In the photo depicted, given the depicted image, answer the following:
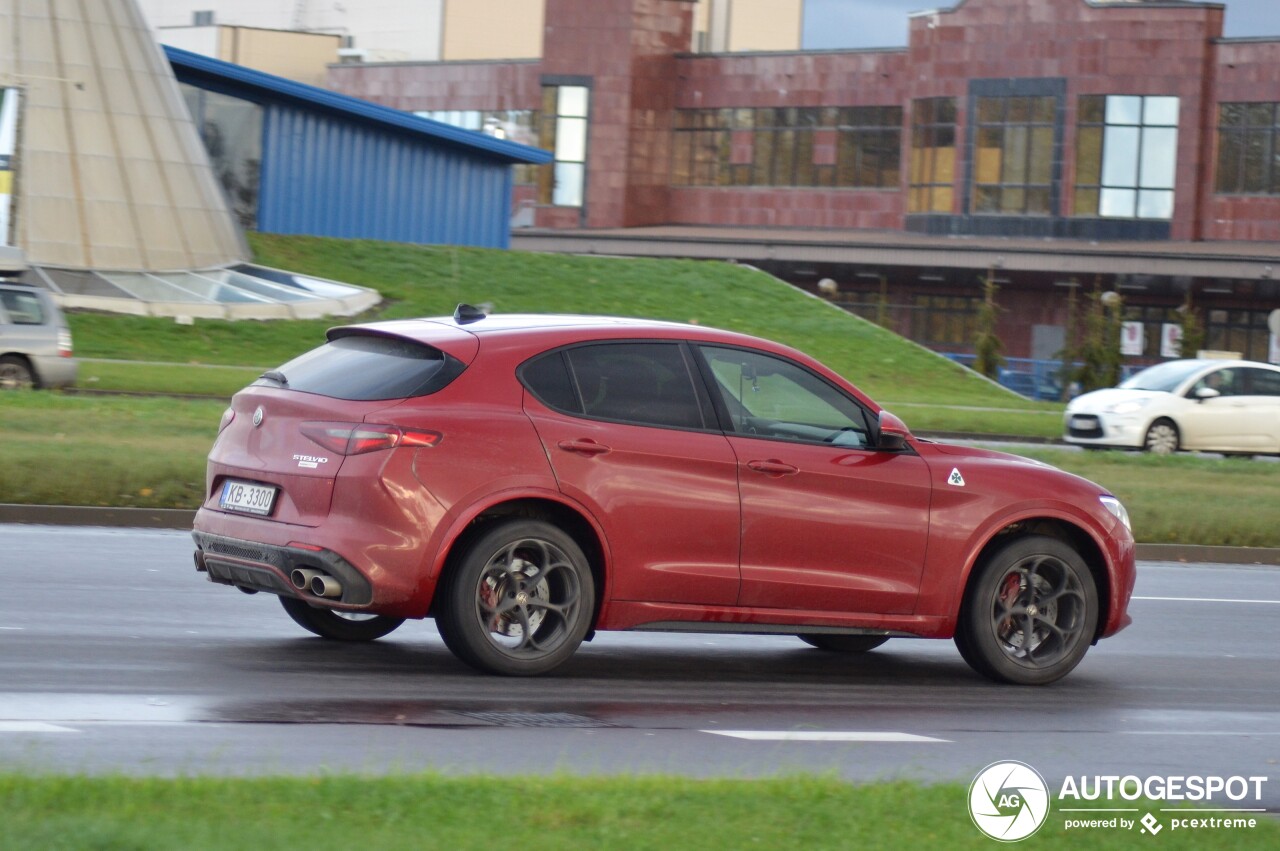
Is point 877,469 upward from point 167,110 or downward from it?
downward

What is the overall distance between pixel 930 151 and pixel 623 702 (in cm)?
5579

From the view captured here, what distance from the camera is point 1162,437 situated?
2761 cm

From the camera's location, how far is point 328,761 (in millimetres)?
6039

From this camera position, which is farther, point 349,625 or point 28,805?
point 349,625

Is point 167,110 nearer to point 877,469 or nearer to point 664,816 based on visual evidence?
point 877,469

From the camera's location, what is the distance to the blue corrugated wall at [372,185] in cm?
5000

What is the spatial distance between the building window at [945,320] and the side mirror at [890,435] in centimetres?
5284

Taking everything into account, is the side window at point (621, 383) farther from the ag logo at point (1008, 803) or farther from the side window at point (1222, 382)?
the side window at point (1222, 382)

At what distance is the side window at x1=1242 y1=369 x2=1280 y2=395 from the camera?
28.3 meters

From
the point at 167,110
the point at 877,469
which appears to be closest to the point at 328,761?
the point at 877,469

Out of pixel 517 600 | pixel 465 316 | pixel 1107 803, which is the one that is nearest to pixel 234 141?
pixel 465 316

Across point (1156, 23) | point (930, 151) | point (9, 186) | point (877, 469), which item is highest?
point (1156, 23)

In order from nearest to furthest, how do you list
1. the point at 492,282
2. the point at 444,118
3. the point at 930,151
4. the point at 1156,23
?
the point at 492,282, the point at 1156,23, the point at 930,151, the point at 444,118

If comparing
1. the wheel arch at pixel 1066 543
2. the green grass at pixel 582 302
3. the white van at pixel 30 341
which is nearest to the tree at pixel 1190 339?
the green grass at pixel 582 302
